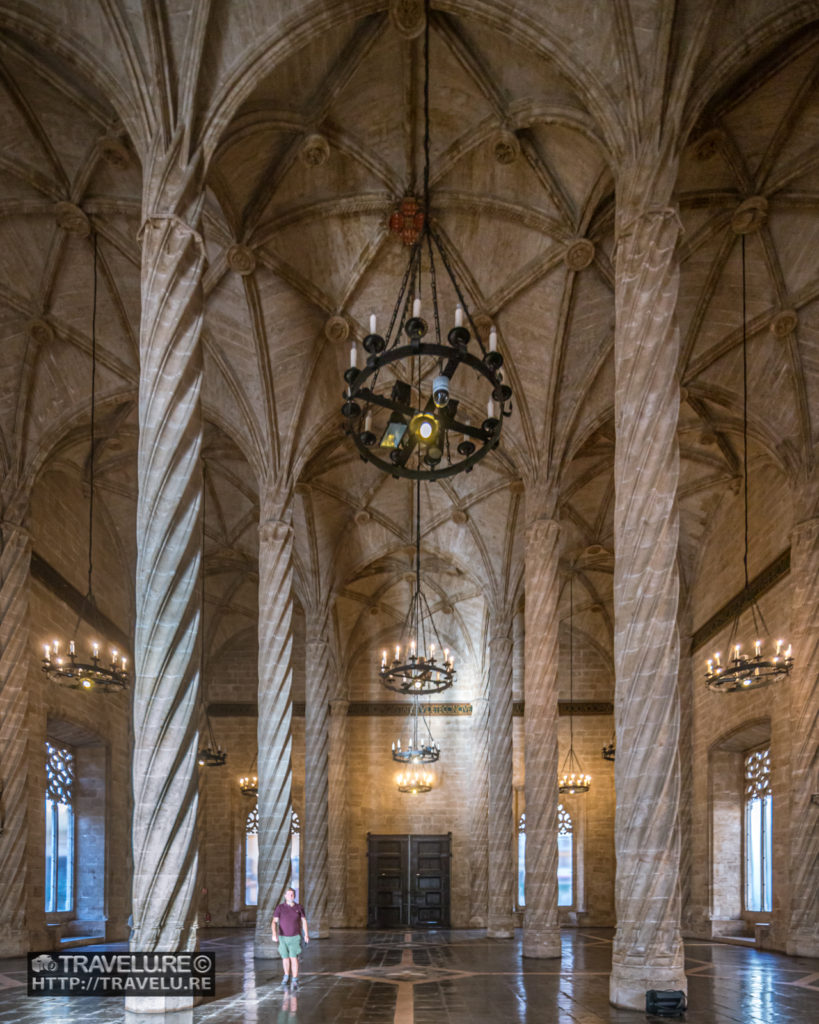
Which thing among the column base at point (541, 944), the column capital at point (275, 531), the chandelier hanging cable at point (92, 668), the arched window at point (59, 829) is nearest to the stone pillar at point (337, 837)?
the arched window at point (59, 829)

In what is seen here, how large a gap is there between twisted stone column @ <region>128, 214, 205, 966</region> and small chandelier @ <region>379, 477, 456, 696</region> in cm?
969

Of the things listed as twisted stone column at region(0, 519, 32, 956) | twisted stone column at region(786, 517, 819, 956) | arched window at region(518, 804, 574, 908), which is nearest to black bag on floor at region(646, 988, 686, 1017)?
twisted stone column at region(786, 517, 819, 956)

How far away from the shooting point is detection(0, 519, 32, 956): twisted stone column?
56.1 ft

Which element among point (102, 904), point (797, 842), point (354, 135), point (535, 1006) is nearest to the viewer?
point (535, 1006)

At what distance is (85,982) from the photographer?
41.7 ft

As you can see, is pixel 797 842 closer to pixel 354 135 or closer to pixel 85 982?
pixel 85 982

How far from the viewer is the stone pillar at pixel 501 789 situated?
79.3 feet

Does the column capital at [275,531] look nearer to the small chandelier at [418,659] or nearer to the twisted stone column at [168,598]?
the small chandelier at [418,659]

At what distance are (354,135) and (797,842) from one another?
45.3 feet

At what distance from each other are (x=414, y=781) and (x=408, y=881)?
3.85 metres

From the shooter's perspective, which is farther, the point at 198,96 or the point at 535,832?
the point at 535,832

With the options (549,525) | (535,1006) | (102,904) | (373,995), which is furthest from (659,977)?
(102,904)

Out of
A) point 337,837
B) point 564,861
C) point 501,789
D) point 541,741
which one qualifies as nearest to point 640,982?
point 541,741

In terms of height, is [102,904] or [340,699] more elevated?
[340,699]
